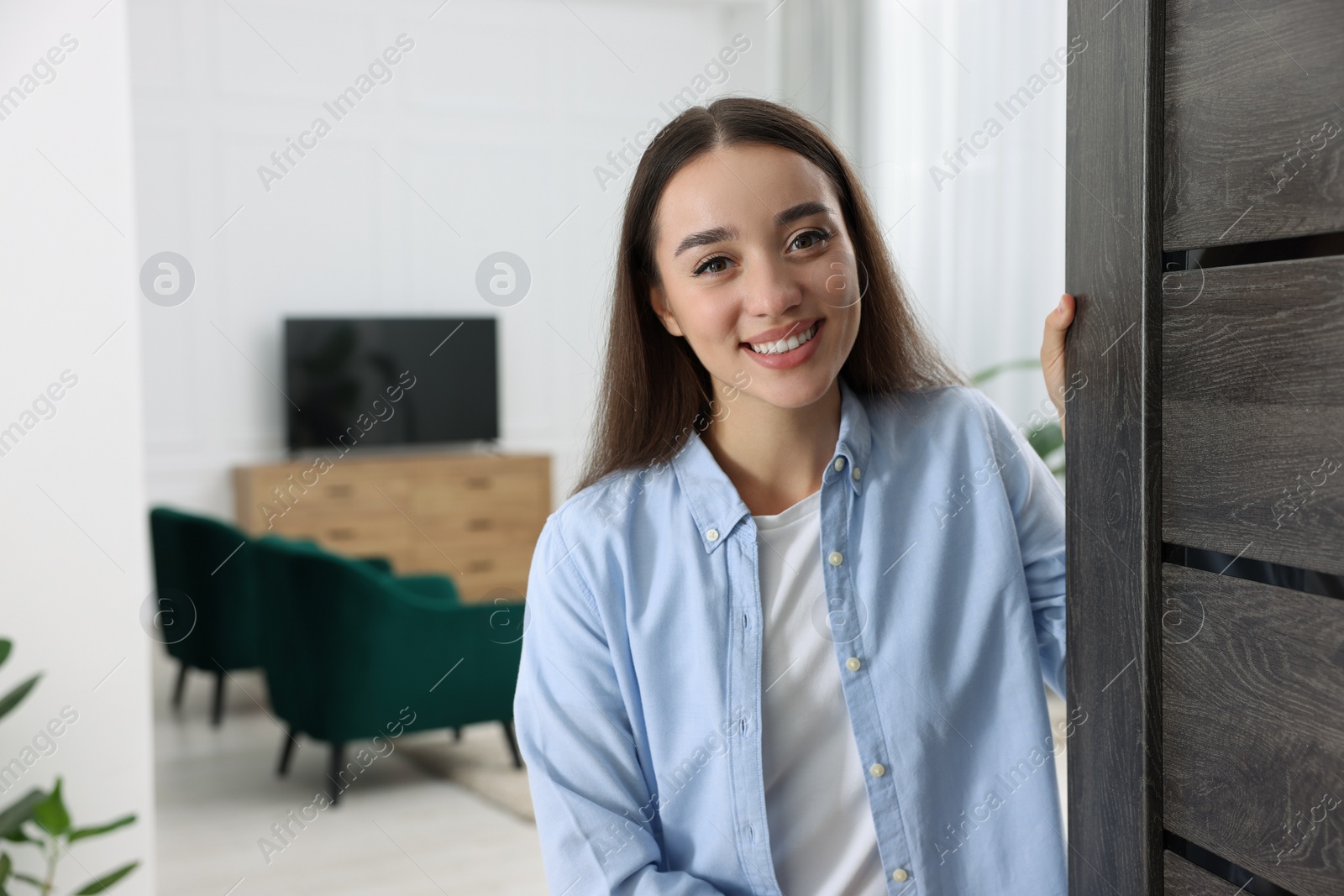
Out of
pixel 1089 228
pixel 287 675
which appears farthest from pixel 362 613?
pixel 1089 228

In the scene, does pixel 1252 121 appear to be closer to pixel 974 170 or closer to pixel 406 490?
pixel 974 170

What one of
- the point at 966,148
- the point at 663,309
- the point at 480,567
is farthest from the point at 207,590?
the point at 663,309

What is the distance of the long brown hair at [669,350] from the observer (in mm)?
1247

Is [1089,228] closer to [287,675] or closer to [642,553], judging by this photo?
[642,553]

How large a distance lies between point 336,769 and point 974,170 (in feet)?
10.6

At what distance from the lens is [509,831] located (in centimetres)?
321

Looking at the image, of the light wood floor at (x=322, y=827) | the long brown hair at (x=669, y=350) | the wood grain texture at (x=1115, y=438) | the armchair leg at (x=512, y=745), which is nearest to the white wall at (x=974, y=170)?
the light wood floor at (x=322, y=827)

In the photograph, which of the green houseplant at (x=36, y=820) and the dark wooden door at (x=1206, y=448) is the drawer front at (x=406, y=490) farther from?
the dark wooden door at (x=1206, y=448)

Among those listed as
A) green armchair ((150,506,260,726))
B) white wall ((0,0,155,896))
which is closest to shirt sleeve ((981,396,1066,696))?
white wall ((0,0,155,896))

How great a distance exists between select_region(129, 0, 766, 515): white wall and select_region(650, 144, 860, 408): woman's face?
11.8 feet

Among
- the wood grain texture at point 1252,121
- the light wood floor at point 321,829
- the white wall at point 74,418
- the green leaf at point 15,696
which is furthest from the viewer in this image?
the light wood floor at point 321,829

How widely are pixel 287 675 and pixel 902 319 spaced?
289 cm

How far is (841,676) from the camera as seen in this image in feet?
3.72

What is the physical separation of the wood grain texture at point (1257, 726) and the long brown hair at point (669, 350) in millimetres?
497
